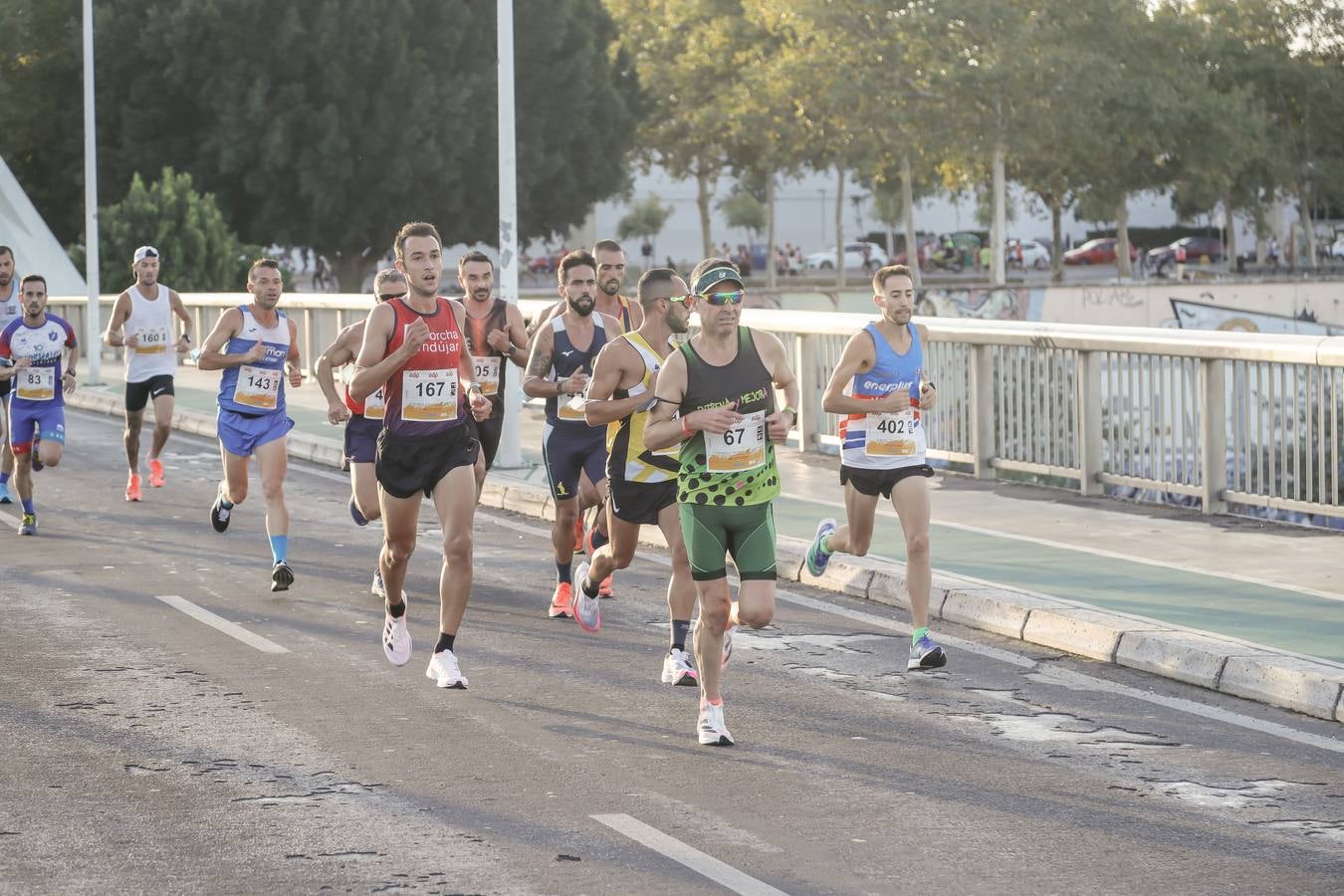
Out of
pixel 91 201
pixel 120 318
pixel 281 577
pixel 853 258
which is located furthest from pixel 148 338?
pixel 853 258

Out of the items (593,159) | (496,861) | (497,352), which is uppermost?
(593,159)

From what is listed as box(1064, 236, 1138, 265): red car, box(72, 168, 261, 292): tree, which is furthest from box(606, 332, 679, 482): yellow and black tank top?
box(1064, 236, 1138, 265): red car

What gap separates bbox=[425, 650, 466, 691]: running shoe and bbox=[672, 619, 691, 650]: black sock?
931mm

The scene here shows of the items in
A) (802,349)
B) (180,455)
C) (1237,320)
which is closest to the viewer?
(802,349)

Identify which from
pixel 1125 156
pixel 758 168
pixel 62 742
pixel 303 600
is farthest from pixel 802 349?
pixel 758 168

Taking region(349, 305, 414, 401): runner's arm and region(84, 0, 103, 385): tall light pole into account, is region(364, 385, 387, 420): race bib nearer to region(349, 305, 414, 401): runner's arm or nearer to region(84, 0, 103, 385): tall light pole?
region(349, 305, 414, 401): runner's arm

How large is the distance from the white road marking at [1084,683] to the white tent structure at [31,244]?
34.5m

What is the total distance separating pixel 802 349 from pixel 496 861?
13.2 meters

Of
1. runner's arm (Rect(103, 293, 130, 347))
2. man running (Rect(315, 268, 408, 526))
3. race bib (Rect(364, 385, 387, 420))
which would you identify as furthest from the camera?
runner's arm (Rect(103, 293, 130, 347))

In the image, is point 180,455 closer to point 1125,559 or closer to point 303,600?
point 303,600

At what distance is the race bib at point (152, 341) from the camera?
56.7 feet

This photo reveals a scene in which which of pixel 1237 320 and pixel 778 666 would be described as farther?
pixel 1237 320

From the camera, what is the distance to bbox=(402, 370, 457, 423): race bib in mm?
9188

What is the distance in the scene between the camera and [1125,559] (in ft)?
40.4
